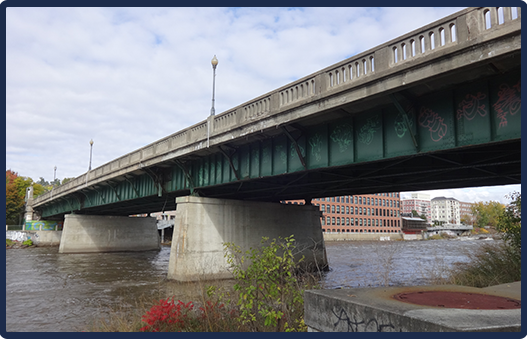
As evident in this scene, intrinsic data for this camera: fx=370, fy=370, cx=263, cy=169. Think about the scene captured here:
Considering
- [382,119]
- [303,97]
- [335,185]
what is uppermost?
[303,97]

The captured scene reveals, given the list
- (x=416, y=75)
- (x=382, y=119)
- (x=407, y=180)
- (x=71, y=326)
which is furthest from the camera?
(x=407, y=180)

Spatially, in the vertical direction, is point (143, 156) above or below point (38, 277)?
above

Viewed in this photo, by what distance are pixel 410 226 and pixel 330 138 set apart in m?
126

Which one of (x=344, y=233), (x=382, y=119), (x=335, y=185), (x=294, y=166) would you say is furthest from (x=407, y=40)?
(x=344, y=233)

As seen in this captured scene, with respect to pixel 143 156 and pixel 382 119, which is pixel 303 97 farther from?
pixel 143 156

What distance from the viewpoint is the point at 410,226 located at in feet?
423

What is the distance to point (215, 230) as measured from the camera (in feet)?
69.7

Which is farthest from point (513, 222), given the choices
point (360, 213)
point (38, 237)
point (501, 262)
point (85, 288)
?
point (360, 213)

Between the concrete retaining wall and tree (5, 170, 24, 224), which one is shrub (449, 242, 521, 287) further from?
tree (5, 170, 24, 224)

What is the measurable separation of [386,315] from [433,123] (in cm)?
745

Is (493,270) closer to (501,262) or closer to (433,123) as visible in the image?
(501,262)

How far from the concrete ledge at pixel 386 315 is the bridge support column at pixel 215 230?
37.9 feet

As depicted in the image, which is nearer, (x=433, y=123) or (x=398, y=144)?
(x=433, y=123)

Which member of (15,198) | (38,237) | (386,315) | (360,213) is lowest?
(38,237)
